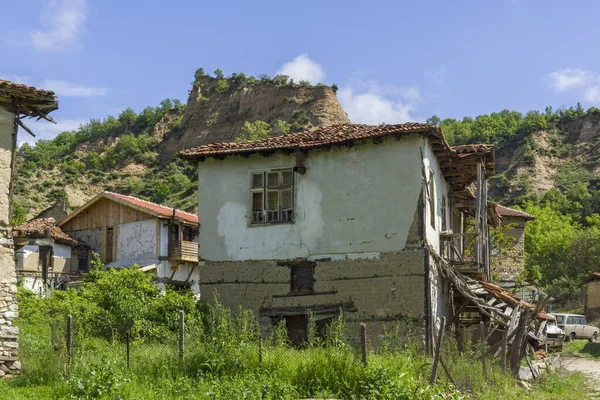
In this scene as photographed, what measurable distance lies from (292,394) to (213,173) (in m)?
9.27

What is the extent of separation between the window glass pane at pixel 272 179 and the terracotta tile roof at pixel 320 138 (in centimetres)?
75

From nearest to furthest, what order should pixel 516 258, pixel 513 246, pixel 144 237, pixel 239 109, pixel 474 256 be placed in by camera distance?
pixel 474 256 < pixel 144 237 < pixel 516 258 < pixel 513 246 < pixel 239 109

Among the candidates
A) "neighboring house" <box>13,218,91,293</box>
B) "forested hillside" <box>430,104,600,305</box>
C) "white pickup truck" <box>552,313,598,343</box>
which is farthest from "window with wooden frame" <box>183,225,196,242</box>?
"forested hillside" <box>430,104,600,305</box>

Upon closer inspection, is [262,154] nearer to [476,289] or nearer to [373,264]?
[373,264]

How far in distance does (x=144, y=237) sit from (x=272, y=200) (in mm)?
13952

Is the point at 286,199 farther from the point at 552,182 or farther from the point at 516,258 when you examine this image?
the point at 552,182

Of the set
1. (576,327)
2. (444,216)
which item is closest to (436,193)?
(444,216)

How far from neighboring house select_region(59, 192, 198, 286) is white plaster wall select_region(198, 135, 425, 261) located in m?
11.7

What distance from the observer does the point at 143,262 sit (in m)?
32.0

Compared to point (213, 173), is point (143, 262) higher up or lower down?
lower down

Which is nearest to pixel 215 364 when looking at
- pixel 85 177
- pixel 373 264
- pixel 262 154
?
pixel 373 264

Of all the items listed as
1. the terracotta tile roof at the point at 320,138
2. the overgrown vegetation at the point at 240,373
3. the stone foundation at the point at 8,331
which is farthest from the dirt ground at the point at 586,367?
the stone foundation at the point at 8,331

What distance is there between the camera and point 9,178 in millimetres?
15156

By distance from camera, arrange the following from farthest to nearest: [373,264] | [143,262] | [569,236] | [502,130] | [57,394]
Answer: [502,130] < [569,236] < [143,262] < [373,264] < [57,394]
